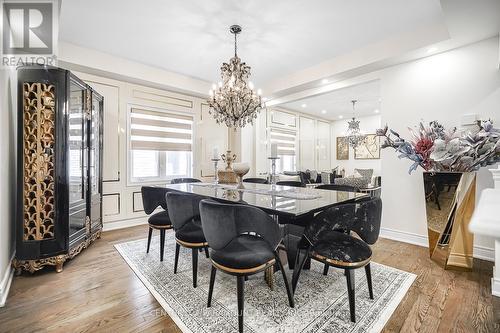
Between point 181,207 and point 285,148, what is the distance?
504 centimetres

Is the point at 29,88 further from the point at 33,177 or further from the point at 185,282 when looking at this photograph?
the point at 185,282

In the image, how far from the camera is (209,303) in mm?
1808

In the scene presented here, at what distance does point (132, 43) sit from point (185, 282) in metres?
3.27

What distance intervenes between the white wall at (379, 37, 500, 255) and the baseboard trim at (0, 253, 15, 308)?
443cm

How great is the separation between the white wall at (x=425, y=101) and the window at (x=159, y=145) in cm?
371

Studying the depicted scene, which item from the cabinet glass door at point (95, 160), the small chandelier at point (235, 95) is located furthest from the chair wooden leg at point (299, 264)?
the cabinet glass door at point (95, 160)

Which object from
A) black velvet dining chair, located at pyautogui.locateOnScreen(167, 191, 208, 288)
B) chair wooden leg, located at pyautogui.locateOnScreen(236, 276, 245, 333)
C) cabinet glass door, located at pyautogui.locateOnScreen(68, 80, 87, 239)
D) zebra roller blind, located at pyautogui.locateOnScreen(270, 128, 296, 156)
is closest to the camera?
chair wooden leg, located at pyautogui.locateOnScreen(236, 276, 245, 333)

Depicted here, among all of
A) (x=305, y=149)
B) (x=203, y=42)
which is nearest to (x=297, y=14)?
(x=203, y=42)

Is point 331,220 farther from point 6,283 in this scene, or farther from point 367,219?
point 6,283

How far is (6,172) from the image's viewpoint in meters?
2.15

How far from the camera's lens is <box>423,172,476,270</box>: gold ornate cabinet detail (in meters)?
2.47

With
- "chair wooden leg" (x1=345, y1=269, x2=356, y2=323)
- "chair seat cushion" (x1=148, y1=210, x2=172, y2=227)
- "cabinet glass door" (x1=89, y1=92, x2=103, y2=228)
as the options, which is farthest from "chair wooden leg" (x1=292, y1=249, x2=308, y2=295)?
"cabinet glass door" (x1=89, y1=92, x2=103, y2=228)

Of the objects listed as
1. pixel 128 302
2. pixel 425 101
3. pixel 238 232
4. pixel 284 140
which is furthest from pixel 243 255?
pixel 284 140

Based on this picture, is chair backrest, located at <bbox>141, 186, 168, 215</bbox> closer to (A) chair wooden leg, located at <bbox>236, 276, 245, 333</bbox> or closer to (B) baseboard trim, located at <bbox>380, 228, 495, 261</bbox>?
(A) chair wooden leg, located at <bbox>236, 276, 245, 333</bbox>
